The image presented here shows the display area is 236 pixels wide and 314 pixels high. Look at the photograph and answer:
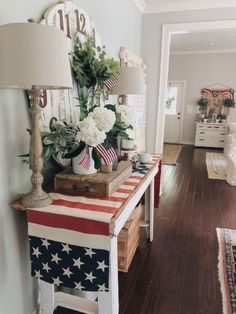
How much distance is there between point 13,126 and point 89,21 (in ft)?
3.71

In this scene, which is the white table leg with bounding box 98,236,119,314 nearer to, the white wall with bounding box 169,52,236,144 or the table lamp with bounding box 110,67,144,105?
the table lamp with bounding box 110,67,144,105

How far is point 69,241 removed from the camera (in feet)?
4.19

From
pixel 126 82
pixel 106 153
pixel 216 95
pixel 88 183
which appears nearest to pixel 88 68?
pixel 126 82

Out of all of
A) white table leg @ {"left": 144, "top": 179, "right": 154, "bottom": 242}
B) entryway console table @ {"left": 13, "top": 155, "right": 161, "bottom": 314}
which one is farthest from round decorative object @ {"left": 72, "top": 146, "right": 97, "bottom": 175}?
white table leg @ {"left": 144, "top": 179, "right": 154, "bottom": 242}

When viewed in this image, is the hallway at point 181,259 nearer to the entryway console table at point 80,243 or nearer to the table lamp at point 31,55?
the entryway console table at point 80,243

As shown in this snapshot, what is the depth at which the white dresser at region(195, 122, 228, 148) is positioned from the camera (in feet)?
24.6

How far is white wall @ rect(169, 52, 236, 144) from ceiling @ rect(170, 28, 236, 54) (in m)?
0.21

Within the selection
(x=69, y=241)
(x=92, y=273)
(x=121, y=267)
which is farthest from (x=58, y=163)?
(x=121, y=267)

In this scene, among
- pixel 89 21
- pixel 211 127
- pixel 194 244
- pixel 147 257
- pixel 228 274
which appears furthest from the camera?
pixel 211 127

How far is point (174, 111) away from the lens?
8312mm

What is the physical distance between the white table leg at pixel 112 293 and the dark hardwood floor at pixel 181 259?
1.67 ft

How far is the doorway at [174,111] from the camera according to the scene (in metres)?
8.09

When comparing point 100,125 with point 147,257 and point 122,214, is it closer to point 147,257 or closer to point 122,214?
point 122,214

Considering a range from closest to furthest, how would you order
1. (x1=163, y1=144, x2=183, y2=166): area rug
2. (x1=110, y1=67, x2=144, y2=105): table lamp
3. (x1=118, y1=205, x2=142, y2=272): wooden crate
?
(x1=118, y1=205, x2=142, y2=272): wooden crate < (x1=110, y1=67, x2=144, y2=105): table lamp < (x1=163, y1=144, x2=183, y2=166): area rug
